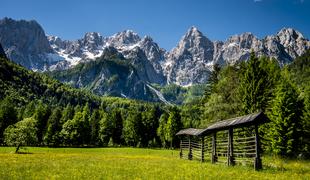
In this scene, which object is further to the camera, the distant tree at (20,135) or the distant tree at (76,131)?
the distant tree at (76,131)

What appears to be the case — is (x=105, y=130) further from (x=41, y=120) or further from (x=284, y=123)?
(x=284, y=123)

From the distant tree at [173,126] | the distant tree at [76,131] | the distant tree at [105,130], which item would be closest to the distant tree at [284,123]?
the distant tree at [173,126]

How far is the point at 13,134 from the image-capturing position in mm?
→ 58688

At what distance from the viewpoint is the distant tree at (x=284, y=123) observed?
5528 centimetres

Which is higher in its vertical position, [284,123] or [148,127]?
[148,127]

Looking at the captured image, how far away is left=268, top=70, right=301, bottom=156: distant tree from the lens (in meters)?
55.3

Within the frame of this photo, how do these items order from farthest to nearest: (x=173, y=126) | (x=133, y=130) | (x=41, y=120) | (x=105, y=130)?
(x=105, y=130)
(x=133, y=130)
(x=41, y=120)
(x=173, y=126)

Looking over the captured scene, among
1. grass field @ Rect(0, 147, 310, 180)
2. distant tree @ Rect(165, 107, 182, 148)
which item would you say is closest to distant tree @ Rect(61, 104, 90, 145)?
distant tree @ Rect(165, 107, 182, 148)

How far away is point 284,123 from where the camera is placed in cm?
5541

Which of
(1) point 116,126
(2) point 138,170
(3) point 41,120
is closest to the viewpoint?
(2) point 138,170

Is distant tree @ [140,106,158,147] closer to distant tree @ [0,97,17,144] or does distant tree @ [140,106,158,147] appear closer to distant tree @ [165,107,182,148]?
distant tree @ [165,107,182,148]

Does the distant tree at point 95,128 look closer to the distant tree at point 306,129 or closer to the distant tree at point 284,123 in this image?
the distant tree at point 284,123

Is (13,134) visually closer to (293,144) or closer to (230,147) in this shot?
(230,147)

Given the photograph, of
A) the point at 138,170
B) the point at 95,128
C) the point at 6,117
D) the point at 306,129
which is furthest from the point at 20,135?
the point at 95,128
